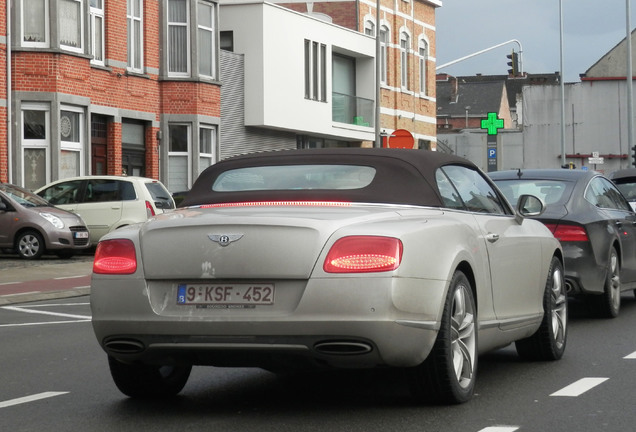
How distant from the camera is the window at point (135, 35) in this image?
3647 centimetres

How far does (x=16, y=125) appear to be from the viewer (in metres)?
31.3

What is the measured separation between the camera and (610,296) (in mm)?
13328

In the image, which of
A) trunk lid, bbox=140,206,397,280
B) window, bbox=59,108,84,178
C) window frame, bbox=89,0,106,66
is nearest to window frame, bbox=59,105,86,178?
window, bbox=59,108,84,178

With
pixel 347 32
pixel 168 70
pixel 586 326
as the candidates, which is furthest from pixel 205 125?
pixel 586 326

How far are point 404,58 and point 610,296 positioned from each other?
1760 inches

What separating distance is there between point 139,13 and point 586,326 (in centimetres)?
2626

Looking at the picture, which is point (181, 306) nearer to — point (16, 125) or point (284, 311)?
point (284, 311)

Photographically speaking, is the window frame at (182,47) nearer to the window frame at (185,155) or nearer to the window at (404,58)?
the window frame at (185,155)

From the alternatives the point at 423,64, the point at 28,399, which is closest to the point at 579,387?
the point at 28,399

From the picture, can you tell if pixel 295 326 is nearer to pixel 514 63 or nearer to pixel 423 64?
pixel 514 63

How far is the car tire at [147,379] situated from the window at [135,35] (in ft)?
94.8

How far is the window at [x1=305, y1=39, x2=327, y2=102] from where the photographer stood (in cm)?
4625

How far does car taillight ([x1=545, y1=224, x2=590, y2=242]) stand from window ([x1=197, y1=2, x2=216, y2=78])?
2688 cm

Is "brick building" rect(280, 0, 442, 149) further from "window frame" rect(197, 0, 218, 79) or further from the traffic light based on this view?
"window frame" rect(197, 0, 218, 79)
